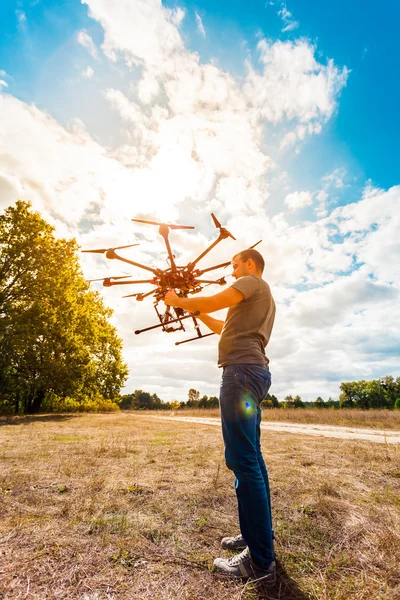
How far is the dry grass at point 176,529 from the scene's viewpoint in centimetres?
263

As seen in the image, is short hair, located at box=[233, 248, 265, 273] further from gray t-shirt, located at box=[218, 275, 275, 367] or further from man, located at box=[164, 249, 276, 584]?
gray t-shirt, located at box=[218, 275, 275, 367]

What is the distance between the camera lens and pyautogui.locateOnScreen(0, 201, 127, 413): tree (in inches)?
828

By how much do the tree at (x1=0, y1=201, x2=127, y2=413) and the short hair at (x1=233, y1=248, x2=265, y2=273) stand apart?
2020cm

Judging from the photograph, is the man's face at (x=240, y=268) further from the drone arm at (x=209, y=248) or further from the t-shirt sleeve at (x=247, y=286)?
the drone arm at (x=209, y=248)

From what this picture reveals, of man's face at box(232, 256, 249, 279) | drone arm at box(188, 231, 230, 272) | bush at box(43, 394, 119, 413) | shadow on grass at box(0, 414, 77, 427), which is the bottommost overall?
shadow on grass at box(0, 414, 77, 427)

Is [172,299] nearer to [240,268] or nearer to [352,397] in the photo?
[240,268]

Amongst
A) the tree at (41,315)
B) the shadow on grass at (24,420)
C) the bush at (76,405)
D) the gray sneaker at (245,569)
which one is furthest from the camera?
the bush at (76,405)

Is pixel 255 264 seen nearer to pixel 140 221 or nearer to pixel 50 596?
pixel 140 221

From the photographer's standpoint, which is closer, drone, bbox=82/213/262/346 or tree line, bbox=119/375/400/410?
drone, bbox=82/213/262/346

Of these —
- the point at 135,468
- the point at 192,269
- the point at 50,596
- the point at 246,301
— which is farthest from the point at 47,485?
the point at 246,301

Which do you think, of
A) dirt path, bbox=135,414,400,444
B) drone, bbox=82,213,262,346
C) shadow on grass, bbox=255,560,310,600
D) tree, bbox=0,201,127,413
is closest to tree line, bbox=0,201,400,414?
tree, bbox=0,201,127,413

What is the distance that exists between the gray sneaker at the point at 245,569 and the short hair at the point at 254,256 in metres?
2.92

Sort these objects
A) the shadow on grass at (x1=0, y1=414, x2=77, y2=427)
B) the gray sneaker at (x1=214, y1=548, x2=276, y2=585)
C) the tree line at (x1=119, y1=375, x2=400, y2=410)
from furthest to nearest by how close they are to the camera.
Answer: the tree line at (x1=119, y1=375, x2=400, y2=410)
the shadow on grass at (x1=0, y1=414, x2=77, y2=427)
the gray sneaker at (x1=214, y1=548, x2=276, y2=585)

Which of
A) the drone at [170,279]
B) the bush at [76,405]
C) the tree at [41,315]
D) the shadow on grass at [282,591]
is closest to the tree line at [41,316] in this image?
the tree at [41,315]
